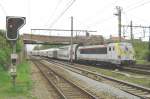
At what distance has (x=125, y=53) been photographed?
37562 millimetres

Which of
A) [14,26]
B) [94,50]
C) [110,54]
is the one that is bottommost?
[110,54]

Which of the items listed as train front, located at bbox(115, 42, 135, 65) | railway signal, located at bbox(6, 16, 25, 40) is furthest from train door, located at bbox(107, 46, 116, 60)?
railway signal, located at bbox(6, 16, 25, 40)

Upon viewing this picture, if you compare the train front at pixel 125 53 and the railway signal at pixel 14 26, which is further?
the train front at pixel 125 53

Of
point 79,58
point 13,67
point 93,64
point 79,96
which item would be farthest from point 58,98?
point 79,58

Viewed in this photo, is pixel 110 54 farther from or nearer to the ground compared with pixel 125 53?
nearer to the ground

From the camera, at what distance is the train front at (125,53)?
37.0m

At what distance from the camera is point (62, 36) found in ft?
320

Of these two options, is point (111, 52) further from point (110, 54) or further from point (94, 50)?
point (94, 50)

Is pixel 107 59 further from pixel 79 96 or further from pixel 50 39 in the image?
pixel 50 39

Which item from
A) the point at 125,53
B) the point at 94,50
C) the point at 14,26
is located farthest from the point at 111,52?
the point at 14,26

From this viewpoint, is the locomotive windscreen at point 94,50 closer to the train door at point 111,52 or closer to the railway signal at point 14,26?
the train door at point 111,52

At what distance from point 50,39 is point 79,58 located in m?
38.8

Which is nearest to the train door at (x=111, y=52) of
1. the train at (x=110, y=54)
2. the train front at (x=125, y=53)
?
the train at (x=110, y=54)

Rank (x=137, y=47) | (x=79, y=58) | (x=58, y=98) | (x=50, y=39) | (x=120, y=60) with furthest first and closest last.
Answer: (x=50, y=39) < (x=137, y=47) < (x=79, y=58) < (x=120, y=60) < (x=58, y=98)
